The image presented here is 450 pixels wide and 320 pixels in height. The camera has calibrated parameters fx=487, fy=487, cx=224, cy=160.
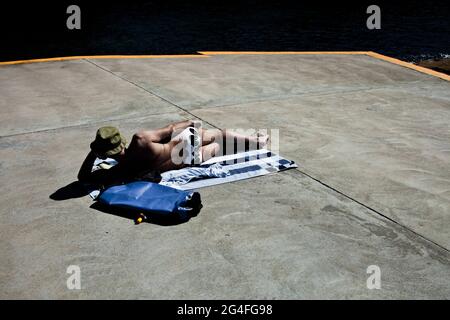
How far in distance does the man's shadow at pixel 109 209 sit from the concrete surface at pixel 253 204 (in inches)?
3.2

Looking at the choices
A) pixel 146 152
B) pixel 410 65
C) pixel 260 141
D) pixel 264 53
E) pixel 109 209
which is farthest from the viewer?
pixel 264 53

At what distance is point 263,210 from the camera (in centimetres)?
527

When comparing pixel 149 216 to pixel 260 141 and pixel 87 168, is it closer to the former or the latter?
pixel 87 168

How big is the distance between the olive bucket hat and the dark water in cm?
862

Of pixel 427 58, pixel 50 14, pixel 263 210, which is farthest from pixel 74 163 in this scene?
pixel 50 14

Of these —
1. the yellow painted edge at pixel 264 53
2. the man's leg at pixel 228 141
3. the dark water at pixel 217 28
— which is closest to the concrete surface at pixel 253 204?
the man's leg at pixel 228 141

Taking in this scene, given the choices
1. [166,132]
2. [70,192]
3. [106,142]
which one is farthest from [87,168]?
[166,132]

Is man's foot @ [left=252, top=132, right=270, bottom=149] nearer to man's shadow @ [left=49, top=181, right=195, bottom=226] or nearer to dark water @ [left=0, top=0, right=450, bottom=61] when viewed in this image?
man's shadow @ [left=49, top=181, right=195, bottom=226]

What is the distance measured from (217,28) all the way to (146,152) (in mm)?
13021

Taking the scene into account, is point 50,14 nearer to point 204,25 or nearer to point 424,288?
point 204,25

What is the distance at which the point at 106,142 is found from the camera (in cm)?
531

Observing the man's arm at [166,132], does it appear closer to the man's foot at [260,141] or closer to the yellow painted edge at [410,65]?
the man's foot at [260,141]

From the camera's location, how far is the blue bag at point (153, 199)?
4930 millimetres

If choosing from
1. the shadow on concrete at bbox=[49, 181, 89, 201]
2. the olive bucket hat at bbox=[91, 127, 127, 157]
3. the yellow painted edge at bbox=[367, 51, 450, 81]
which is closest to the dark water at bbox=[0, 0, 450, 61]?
the yellow painted edge at bbox=[367, 51, 450, 81]
